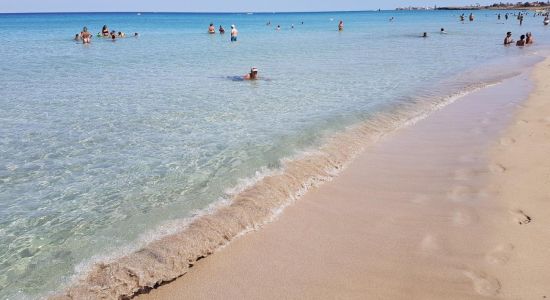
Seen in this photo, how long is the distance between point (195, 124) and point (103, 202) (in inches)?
166

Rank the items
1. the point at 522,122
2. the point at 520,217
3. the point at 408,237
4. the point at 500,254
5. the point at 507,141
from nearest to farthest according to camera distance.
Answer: the point at 500,254 < the point at 408,237 < the point at 520,217 < the point at 507,141 < the point at 522,122

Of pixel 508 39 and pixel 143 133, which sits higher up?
pixel 508 39

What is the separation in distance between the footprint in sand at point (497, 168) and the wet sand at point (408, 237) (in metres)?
0.04

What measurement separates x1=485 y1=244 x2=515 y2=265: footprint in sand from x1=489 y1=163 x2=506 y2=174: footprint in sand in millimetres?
2322

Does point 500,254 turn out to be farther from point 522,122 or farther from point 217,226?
point 522,122

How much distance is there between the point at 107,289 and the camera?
4.12m

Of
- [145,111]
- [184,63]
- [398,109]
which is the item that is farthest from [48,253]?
[184,63]

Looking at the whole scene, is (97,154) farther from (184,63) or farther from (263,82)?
(184,63)

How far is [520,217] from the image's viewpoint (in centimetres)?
508

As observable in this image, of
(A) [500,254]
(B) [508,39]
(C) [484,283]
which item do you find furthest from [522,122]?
(B) [508,39]

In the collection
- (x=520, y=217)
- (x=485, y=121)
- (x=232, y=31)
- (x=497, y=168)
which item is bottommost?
(x=520, y=217)

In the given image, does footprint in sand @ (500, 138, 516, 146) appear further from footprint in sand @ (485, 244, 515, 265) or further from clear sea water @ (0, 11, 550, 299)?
footprint in sand @ (485, 244, 515, 265)

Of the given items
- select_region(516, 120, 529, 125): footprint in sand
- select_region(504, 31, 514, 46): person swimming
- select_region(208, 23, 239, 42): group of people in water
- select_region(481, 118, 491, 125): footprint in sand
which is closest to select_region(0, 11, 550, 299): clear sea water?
select_region(481, 118, 491, 125): footprint in sand

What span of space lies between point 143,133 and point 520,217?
7306mm
